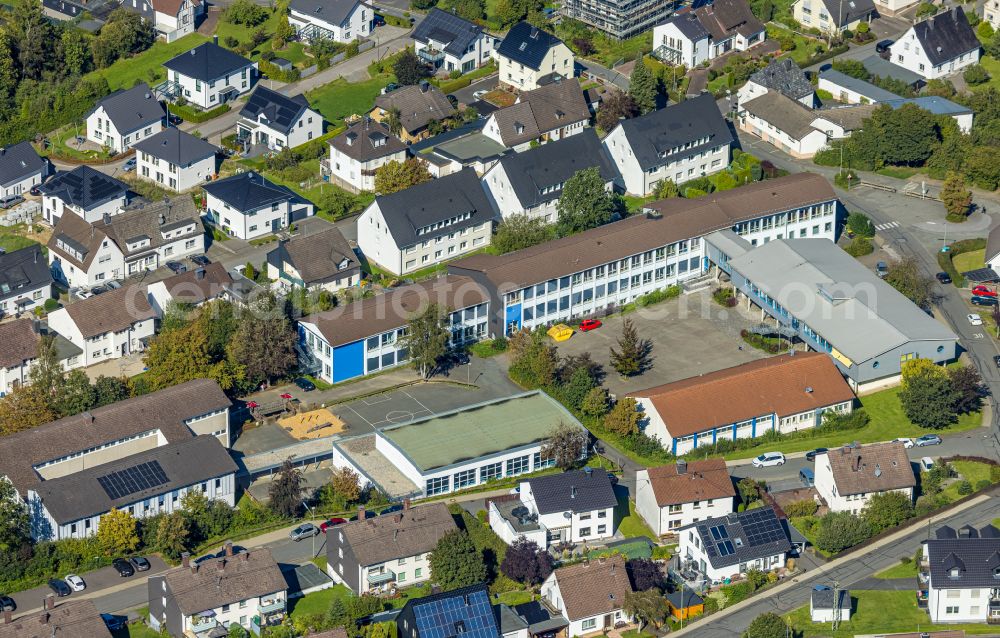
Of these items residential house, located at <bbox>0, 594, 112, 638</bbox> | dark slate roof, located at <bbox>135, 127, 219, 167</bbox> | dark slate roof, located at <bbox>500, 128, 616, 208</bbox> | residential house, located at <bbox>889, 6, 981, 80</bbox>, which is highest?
residential house, located at <bbox>889, 6, 981, 80</bbox>


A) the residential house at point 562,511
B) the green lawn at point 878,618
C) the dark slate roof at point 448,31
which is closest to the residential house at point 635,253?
the residential house at point 562,511

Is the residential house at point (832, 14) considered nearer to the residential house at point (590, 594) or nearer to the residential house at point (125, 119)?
the residential house at point (125, 119)

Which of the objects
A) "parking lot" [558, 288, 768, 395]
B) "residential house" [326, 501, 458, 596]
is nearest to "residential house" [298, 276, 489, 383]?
"parking lot" [558, 288, 768, 395]

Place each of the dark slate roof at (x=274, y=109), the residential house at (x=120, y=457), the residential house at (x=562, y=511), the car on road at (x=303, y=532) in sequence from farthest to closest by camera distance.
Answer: the dark slate roof at (x=274, y=109) < the car on road at (x=303, y=532) < the residential house at (x=120, y=457) < the residential house at (x=562, y=511)

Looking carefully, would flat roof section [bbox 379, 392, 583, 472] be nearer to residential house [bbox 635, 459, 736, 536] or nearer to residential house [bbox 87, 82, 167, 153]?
residential house [bbox 635, 459, 736, 536]

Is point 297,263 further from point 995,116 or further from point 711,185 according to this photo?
point 995,116

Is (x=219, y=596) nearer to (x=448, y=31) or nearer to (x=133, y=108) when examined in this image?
(x=133, y=108)

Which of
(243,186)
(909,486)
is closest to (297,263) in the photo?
(243,186)
